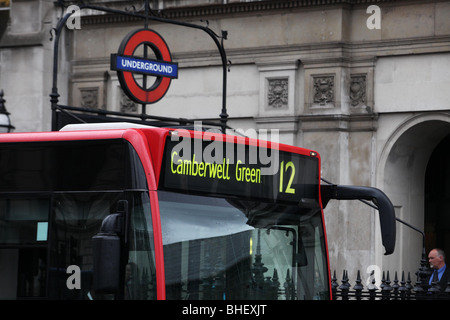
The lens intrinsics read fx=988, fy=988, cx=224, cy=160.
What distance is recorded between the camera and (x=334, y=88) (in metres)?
17.1

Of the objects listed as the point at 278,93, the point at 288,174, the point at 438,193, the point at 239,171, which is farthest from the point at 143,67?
the point at 239,171

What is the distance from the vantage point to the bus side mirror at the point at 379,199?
26.0ft

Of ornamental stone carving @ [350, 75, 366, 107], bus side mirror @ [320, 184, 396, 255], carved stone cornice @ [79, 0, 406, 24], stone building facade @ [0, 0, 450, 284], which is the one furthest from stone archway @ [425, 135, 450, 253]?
bus side mirror @ [320, 184, 396, 255]

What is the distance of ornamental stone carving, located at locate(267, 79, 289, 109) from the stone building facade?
0.06 ft

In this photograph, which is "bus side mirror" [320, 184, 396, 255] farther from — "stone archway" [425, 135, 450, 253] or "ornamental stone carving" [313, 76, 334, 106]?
"stone archway" [425, 135, 450, 253]

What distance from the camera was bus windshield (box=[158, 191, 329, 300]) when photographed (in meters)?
6.98

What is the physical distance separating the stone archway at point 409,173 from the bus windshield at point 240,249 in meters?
8.71

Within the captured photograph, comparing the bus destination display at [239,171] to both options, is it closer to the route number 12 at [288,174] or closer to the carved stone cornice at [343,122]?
the route number 12 at [288,174]

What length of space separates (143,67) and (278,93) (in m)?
3.60

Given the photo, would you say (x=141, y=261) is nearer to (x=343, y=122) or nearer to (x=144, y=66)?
(x=144, y=66)

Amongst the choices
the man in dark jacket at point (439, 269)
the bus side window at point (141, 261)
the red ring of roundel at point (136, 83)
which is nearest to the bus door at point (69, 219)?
the bus side window at point (141, 261)

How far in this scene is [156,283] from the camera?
6758mm

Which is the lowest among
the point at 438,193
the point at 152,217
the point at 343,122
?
the point at 152,217

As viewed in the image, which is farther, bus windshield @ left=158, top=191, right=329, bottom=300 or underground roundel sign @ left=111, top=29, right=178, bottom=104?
underground roundel sign @ left=111, top=29, right=178, bottom=104
